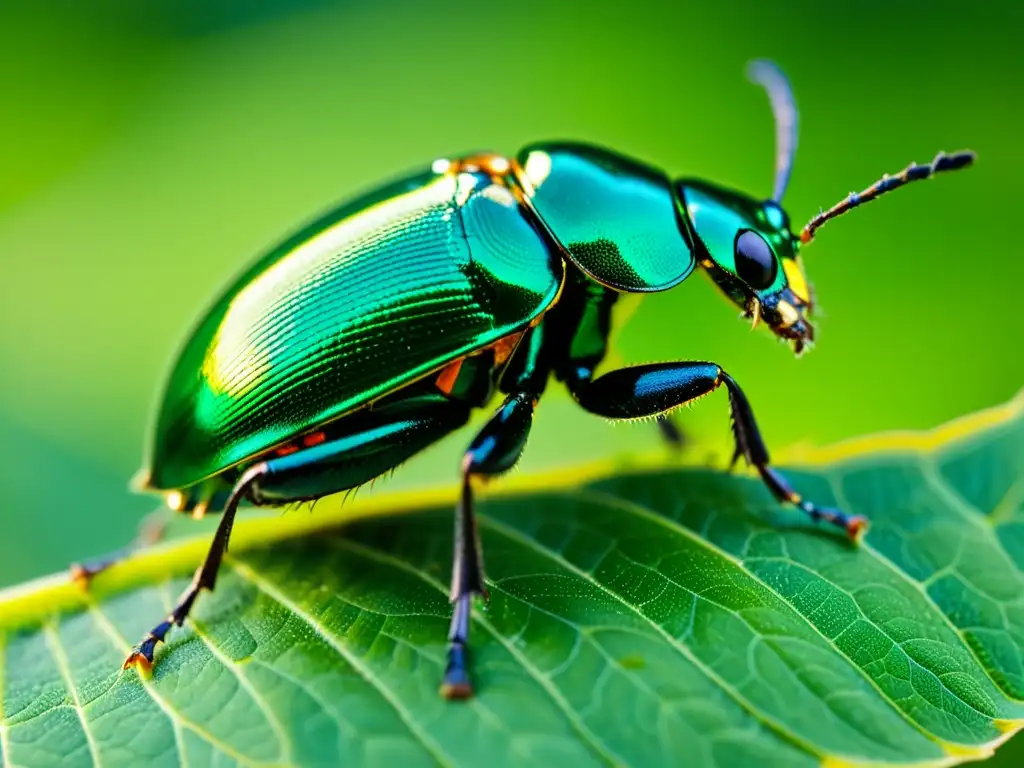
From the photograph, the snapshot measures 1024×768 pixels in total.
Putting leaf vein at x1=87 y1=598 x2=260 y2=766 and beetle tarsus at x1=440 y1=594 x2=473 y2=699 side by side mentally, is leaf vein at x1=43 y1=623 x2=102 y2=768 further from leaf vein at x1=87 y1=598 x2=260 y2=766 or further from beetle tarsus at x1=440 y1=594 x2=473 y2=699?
beetle tarsus at x1=440 y1=594 x2=473 y2=699

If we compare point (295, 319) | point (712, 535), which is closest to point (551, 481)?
point (712, 535)

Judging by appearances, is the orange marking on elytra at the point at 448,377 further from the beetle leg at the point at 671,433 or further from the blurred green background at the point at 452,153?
the beetle leg at the point at 671,433

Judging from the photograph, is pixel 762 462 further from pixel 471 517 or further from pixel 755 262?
pixel 471 517

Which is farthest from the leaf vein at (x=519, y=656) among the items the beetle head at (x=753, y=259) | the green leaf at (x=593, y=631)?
the beetle head at (x=753, y=259)

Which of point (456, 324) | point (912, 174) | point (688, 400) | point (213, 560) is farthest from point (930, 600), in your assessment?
point (213, 560)

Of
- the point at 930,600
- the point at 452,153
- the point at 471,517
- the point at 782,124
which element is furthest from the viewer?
the point at 452,153

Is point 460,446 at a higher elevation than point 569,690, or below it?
below

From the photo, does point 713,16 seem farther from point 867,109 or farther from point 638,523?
point 638,523
